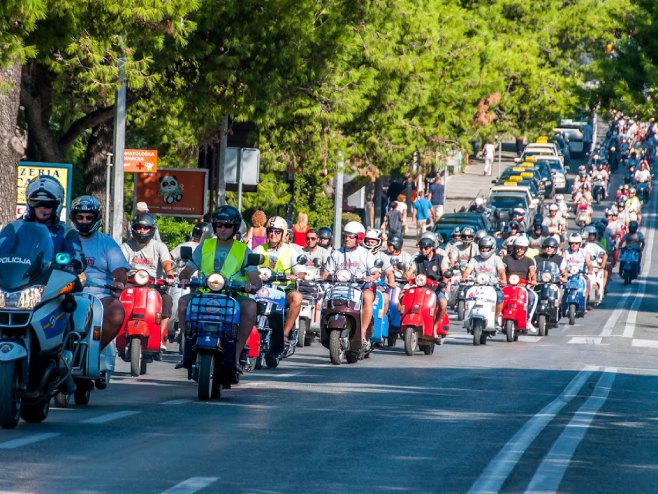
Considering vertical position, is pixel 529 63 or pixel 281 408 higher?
pixel 529 63

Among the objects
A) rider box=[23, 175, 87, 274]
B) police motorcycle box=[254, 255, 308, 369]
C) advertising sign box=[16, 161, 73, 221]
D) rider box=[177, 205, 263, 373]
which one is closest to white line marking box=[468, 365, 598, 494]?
rider box=[177, 205, 263, 373]

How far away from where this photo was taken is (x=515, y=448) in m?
11.6

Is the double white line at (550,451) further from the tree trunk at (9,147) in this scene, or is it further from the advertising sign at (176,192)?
the advertising sign at (176,192)

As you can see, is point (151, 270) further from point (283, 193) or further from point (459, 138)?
point (459, 138)

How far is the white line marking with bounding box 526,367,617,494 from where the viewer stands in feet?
32.6

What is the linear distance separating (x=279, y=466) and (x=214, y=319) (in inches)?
171

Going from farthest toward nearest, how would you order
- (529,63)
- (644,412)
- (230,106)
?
(529,63) < (230,106) < (644,412)

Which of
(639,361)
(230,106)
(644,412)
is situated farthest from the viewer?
(230,106)

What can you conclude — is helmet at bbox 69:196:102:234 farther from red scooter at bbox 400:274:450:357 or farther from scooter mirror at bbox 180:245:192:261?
red scooter at bbox 400:274:450:357

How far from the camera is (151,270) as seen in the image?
18.8 meters

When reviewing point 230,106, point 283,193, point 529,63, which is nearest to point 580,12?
point 529,63

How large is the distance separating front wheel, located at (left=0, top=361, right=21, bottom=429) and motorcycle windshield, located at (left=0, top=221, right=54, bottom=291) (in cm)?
58

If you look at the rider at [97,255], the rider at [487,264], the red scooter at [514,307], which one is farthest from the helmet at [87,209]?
the red scooter at [514,307]

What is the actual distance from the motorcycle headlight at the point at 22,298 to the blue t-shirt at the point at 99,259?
2438 mm
